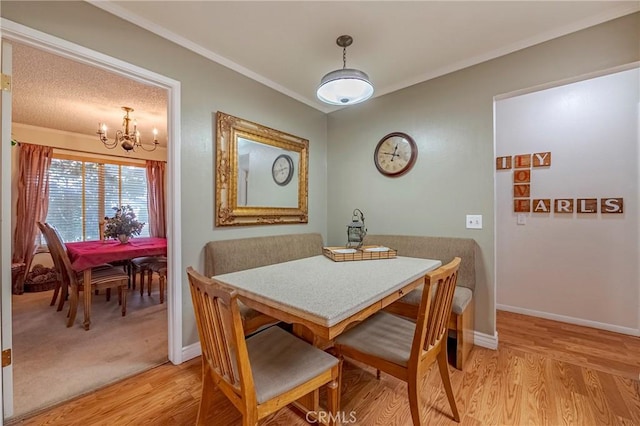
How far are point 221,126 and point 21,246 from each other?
399cm

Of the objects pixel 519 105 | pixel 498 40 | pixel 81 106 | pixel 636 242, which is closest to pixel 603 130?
pixel 519 105

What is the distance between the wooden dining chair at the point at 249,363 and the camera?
959mm

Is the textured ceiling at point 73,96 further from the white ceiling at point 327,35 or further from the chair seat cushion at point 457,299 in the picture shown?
the chair seat cushion at point 457,299

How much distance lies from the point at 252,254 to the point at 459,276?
1808mm

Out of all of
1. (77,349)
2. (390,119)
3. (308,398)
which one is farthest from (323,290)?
(77,349)

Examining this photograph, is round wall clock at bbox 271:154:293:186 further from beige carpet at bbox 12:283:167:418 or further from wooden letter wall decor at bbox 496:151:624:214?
wooden letter wall decor at bbox 496:151:624:214

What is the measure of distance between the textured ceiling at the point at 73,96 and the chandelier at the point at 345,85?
1.60m

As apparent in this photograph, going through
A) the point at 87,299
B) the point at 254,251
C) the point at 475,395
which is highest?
the point at 254,251

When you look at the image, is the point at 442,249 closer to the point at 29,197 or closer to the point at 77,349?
the point at 77,349

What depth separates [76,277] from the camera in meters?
2.71

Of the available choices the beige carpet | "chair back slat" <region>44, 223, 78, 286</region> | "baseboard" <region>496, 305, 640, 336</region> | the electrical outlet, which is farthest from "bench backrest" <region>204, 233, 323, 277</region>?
"baseboard" <region>496, 305, 640, 336</region>

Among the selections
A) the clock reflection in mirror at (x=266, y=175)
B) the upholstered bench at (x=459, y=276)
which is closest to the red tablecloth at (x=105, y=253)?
the clock reflection in mirror at (x=266, y=175)

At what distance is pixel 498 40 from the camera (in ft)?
6.70

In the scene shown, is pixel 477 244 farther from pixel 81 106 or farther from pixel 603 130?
pixel 81 106
